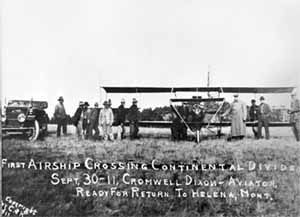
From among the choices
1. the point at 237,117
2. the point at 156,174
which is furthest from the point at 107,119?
the point at 237,117

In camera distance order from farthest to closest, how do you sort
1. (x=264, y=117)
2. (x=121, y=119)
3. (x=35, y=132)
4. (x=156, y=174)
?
(x=35, y=132) → (x=121, y=119) → (x=156, y=174) → (x=264, y=117)

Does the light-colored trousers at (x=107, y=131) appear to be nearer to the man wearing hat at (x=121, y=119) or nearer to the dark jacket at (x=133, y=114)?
the man wearing hat at (x=121, y=119)

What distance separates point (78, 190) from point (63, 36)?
57.3 inches

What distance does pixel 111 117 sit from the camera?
3.98 m

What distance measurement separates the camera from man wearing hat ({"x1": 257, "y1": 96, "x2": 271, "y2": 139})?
375cm

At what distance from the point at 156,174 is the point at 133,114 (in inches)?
23.3

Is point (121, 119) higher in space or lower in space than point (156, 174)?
higher

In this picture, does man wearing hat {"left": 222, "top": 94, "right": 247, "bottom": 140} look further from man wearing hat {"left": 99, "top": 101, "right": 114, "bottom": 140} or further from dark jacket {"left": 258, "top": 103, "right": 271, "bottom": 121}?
man wearing hat {"left": 99, "top": 101, "right": 114, "bottom": 140}

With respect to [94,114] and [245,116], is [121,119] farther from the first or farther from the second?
[245,116]

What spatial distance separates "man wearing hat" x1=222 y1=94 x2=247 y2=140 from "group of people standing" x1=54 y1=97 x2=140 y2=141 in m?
0.85

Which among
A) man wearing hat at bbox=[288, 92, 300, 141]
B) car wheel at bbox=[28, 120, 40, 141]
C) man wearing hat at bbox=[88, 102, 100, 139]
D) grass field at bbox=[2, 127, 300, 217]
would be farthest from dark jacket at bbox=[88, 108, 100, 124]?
man wearing hat at bbox=[288, 92, 300, 141]

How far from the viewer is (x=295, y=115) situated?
12.0ft

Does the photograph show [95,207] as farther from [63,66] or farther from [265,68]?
[265,68]

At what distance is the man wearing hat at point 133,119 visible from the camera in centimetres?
393
